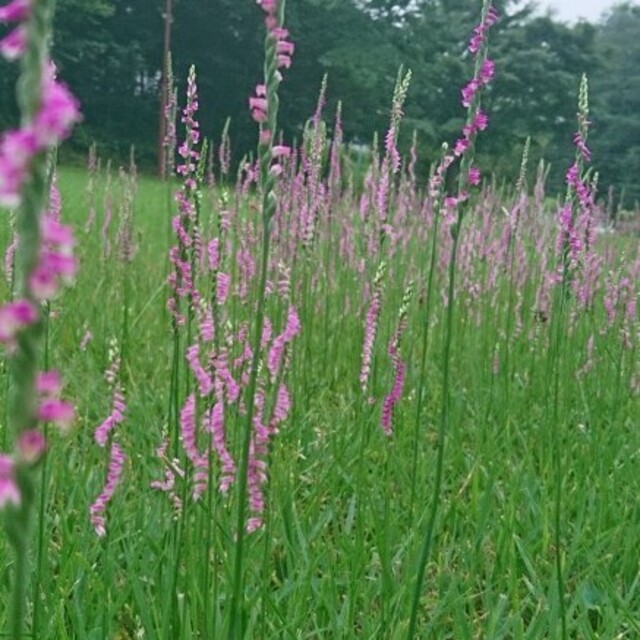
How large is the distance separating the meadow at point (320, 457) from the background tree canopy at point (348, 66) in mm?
28511

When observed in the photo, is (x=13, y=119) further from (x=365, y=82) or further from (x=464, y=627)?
(x=464, y=627)

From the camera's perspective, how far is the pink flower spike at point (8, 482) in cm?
50

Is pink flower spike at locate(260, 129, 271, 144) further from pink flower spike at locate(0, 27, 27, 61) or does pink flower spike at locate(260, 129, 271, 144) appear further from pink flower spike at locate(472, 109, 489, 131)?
pink flower spike at locate(472, 109, 489, 131)

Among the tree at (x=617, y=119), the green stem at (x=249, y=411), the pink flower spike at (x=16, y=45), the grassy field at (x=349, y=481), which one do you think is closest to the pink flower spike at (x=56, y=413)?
the pink flower spike at (x=16, y=45)

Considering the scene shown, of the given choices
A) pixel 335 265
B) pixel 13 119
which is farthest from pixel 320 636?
pixel 13 119

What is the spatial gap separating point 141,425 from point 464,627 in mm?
1430

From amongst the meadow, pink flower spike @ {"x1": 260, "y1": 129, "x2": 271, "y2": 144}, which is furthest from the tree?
pink flower spike @ {"x1": 260, "y1": 129, "x2": 271, "y2": 144}

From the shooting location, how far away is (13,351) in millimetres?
492

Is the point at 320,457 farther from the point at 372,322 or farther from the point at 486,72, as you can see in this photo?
the point at 486,72

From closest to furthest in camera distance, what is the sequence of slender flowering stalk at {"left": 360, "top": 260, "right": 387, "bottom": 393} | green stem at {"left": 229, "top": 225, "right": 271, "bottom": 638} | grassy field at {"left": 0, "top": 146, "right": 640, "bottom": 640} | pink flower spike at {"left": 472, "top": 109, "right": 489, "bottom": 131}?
green stem at {"left": 229, "top": 225, "right": 271, "bottom": 638}
pink flower spike at {"left": 472, "top": 109, "right": 489, "bottom": 131}
grassy field at {"left": 0, "top": 146, "right": 640, "bottom": 640}
slender flowering stalk at {"left": 360, "top": 260, "right": 387, "bottom": 393}

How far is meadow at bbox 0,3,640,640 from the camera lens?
4.85 feet

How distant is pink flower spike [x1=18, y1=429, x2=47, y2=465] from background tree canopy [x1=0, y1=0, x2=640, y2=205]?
104 feet

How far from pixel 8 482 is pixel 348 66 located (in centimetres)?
3413

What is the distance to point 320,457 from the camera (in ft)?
8.95
